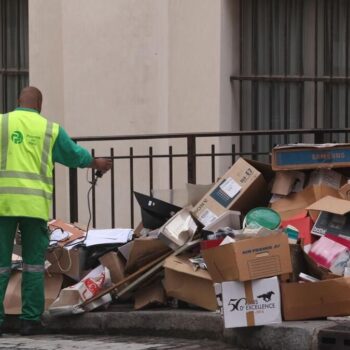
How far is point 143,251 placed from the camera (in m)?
7.09

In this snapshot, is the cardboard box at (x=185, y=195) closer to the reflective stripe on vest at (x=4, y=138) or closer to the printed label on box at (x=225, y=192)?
the printed label on box at (x=225, y=192)

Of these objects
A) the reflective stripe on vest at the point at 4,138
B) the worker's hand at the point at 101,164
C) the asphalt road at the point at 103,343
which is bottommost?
the asphalt road at the point at 103,343

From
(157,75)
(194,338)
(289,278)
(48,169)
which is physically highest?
(157,75)

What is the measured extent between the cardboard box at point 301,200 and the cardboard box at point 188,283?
81cm

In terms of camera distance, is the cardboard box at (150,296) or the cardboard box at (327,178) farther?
the cardboard box at (327,178)

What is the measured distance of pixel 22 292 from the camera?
6863 mm

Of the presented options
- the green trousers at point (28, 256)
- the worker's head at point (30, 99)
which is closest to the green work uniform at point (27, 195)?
the green trousers at point (28, 256)

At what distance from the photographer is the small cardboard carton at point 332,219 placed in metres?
6.67

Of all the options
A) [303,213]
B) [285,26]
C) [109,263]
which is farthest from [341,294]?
[285,26]

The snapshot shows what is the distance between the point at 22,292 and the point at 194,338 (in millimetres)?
1229

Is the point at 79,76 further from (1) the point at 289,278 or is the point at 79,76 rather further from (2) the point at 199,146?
(1) the point at 289,278

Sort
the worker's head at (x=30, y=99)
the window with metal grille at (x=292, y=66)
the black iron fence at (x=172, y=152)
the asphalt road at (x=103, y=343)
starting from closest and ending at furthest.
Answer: the asphalt road at (x=103, y=343) < the worker's head at (x=30, y=99) < the black iron fence at (x=172, y=152) < the window with metal grille at (x=292, y=66)

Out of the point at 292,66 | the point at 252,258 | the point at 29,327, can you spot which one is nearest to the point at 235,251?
the point at 252,258

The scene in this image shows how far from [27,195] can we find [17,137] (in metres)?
0.40
